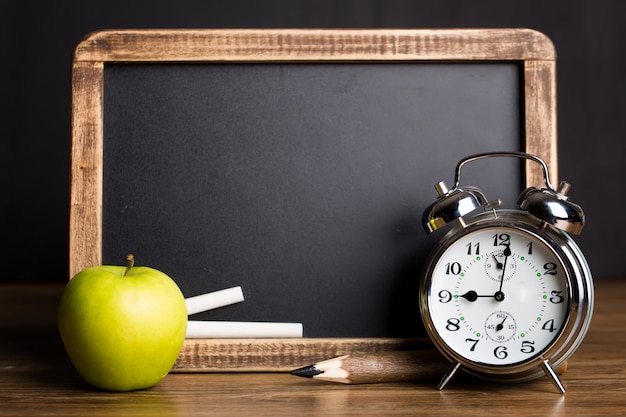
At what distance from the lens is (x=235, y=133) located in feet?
4.25

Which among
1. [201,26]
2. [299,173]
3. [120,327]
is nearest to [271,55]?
[299,173]

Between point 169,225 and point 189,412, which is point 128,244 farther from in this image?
point 189,412

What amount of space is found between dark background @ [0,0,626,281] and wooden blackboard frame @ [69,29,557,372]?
5.73 ft

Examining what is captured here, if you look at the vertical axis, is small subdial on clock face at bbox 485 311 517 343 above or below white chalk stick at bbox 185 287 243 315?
below

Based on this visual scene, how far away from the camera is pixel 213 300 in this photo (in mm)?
1258

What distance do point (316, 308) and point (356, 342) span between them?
0.29ft

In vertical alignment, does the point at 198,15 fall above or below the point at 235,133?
above

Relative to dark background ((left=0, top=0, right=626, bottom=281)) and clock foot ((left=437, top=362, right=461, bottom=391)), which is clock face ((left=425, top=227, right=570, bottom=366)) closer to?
clock foot ((left=437, top=362, right=461, bottom=391))

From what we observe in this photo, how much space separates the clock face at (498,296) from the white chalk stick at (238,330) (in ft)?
0.83

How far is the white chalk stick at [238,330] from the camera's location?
125 centimetres

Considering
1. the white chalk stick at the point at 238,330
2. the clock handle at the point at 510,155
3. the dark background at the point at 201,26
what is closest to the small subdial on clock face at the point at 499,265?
the clock handle at the point at 510,155

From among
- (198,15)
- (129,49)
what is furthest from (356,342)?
(198,15)

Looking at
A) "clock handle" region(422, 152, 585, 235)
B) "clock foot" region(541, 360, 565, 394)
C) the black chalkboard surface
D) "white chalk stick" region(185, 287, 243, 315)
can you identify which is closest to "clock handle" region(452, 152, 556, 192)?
"clock handle" region(422, 152, 585, 235)

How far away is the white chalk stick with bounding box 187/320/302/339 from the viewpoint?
49.4 inches
